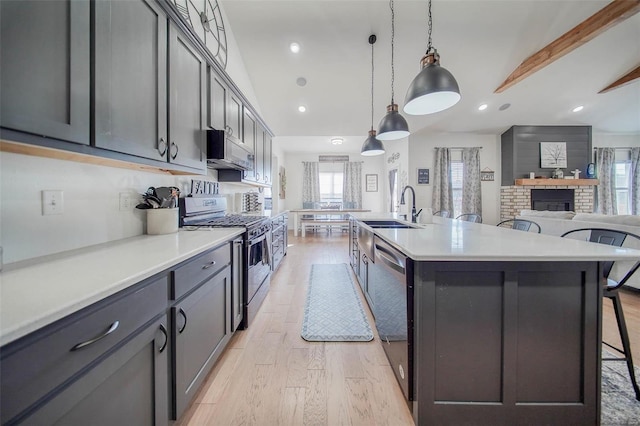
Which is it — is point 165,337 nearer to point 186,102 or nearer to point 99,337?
point 99,337

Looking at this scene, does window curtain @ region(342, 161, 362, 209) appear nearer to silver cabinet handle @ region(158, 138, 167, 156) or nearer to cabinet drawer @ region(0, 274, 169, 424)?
silver cabinet handle @ region(158, 138, 167, 156)

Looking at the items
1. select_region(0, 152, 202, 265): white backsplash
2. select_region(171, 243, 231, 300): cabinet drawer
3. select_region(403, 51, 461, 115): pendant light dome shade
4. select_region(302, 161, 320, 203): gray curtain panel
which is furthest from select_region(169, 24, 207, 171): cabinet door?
select_region(302, 161, 320, 203): gray curtain panel

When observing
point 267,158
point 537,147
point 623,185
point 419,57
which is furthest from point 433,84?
point 623,185

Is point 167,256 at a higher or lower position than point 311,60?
lower

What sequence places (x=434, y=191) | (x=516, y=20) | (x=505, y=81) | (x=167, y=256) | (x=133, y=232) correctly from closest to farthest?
(x=167, y=256) < (x=133, y=232) < (x=516, y=20) < (x=505, y=81) < (x=434, y=191)

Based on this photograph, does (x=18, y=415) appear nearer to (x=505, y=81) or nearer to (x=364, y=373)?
(x=364, y=373)

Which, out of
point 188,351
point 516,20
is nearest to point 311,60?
point 516,20

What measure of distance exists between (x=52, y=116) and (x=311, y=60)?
3.71 meters

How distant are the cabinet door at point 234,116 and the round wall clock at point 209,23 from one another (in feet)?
1.03

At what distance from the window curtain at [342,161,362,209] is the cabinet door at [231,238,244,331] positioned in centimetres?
655

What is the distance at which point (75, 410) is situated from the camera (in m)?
0.67

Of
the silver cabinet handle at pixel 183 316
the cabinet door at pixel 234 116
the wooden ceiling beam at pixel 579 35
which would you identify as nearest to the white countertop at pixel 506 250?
the silver cabinet handle at pixel 183 316

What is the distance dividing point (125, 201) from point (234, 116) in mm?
1431

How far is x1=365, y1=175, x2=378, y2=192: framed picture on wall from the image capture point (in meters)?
8.38
